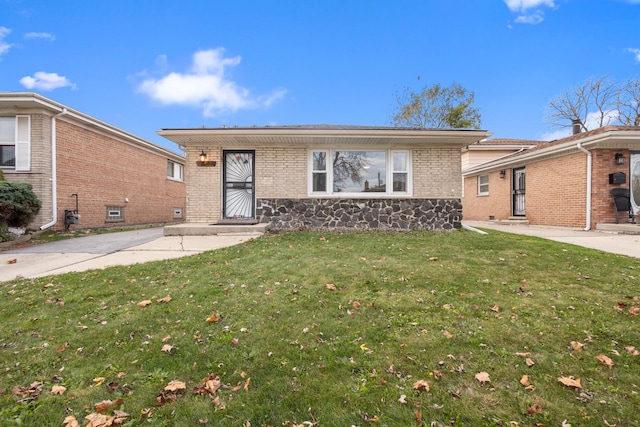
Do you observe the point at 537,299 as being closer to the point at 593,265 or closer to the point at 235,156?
the point at 593,265

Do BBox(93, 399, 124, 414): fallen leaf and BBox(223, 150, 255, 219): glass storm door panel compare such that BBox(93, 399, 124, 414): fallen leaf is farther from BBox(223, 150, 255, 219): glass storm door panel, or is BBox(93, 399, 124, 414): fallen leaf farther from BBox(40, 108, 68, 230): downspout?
BBox(40, 108, 68, 230): downspout

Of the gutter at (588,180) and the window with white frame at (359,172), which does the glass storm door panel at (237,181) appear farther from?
the gutter at (588,180)

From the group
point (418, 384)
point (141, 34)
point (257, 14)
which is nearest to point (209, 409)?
point (418, 384)

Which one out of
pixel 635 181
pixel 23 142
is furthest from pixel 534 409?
pixel 23 142

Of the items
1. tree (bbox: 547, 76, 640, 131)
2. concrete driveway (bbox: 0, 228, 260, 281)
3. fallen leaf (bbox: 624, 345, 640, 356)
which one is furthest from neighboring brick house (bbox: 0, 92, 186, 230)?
tree (bbox: 547, 76, 640, 131)

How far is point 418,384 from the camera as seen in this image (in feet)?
7.04

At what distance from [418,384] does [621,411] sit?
1200 mm

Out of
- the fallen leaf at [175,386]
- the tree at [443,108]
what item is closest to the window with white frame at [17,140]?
the fallen leaf at [175,386]

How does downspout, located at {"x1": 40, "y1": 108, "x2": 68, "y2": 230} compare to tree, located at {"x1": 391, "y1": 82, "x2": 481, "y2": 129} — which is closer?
downspout, located at {"x1": 40, "y1": 108, "x2": 68, "y2": 230}

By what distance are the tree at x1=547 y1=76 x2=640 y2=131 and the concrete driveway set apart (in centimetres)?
2632

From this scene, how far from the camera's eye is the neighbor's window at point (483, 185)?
15.9 metres

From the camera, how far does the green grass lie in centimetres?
196

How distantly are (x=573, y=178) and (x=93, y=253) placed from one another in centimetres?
1442

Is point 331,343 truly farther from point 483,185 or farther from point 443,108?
point 443,108
